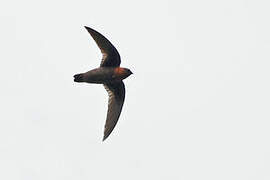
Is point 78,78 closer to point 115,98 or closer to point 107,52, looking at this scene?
point 107,52

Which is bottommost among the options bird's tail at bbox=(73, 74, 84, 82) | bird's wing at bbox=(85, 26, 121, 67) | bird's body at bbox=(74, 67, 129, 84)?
bird's tail at bbox=(73, 74, 84, 82)

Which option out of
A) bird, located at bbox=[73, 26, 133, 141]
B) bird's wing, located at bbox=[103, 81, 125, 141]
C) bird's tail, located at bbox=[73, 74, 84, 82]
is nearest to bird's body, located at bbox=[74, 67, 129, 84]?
bird, located at bbox=[73, 26, 133, 141]

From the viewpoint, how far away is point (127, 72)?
42.2 m

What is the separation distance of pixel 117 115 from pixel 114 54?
10.4 ft

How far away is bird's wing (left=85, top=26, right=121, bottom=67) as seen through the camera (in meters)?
41.9

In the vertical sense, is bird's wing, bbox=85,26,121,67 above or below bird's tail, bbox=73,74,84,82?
above

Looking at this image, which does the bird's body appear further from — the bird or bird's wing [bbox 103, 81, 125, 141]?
bird's wing [bbox 103, 81, 125, 141]

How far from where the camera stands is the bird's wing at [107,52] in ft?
137

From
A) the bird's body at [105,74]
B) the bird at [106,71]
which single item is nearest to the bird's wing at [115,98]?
the bird at [106,71]

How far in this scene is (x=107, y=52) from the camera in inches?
1668

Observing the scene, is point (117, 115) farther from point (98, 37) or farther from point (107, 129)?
point (98, 37)

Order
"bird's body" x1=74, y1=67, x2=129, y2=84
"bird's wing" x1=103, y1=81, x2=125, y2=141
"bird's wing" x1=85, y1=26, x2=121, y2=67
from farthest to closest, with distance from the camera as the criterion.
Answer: "bird's wing" x1=103, y1=81, x2=125, y2=141 → "bird's body" x1=74, y1=67, x2=129, y2=84 → "bird's wing" x1=85, y1=26, x2=121, y2=67

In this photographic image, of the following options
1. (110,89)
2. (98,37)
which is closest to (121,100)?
(110,89)

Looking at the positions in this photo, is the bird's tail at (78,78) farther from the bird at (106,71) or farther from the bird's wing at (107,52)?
the bird's wing at (107,52)
